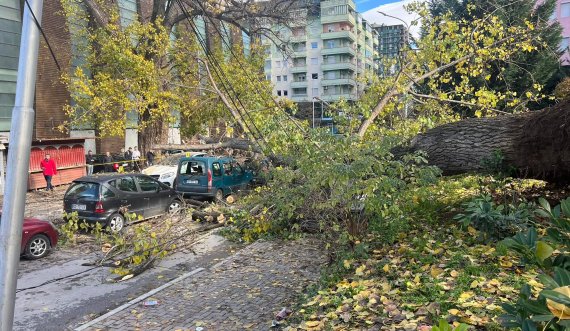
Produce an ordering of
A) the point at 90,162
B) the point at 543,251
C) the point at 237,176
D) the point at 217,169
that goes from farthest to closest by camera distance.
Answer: the point at 90,162 < the point at 237,176 < the point at 217,169 < the point at 543,251

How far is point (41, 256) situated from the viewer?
866cm

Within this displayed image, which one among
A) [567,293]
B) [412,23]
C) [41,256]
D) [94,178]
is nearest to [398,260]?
[567,293]

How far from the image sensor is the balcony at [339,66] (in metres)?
66.4

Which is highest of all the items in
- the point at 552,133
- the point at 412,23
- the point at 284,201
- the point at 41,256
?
the point at 412,23

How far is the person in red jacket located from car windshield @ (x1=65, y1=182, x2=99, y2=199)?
742 cm

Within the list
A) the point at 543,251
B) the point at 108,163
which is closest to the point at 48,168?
the point at 108,163

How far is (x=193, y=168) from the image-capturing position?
46.9 ft

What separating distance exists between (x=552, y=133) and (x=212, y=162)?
10489 millimetres

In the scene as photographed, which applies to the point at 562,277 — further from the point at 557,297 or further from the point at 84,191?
the point at 84,191

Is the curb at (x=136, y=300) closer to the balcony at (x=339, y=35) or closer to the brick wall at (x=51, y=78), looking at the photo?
the brick wall at (x=51, y=78)

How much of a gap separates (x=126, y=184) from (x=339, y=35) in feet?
195

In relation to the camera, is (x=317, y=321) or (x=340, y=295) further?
(x=340, y=295)

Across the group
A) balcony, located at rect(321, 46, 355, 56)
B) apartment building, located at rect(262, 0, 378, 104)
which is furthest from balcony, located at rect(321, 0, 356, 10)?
balcony, located at rect(321, 46, 355, 56)

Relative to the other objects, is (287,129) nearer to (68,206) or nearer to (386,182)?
(386,182)
